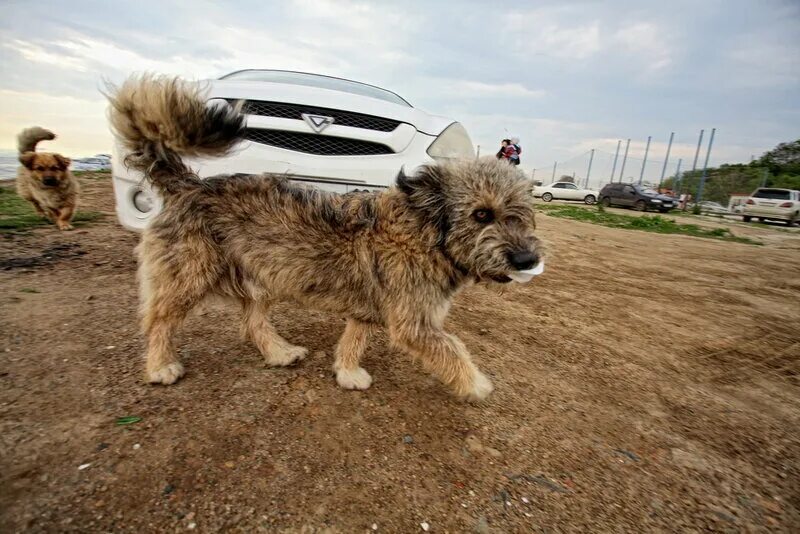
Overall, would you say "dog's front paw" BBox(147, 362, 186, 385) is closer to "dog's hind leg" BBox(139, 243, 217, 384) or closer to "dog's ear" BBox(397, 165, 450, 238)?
"dog's hind leg" BBox(139, 243, 217, 384)

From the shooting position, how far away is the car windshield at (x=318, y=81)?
519 cm

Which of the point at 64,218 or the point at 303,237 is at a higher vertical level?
the point at 303,237

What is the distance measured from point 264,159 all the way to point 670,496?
4321 mm

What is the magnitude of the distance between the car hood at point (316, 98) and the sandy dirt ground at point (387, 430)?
94.1 inches

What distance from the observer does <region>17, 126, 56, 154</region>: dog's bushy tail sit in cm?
749

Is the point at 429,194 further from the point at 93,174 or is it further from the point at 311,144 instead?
the point at 93,174

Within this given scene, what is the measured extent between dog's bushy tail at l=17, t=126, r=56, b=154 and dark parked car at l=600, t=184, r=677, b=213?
113 feet

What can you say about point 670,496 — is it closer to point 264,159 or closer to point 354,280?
point 354,280

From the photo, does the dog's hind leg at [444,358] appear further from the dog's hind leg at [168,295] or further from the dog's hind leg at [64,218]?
the dog's hind leg at [64,218]

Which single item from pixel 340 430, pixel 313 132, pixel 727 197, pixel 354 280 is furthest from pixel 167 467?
pixel 727 197

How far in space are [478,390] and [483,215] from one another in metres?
1.24

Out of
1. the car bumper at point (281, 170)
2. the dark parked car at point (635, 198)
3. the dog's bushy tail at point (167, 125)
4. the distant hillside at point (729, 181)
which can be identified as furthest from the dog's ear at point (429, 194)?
the distant hillside at point (729, 181)

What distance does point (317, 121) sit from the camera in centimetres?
419

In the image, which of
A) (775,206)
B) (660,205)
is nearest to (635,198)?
(660,205)
